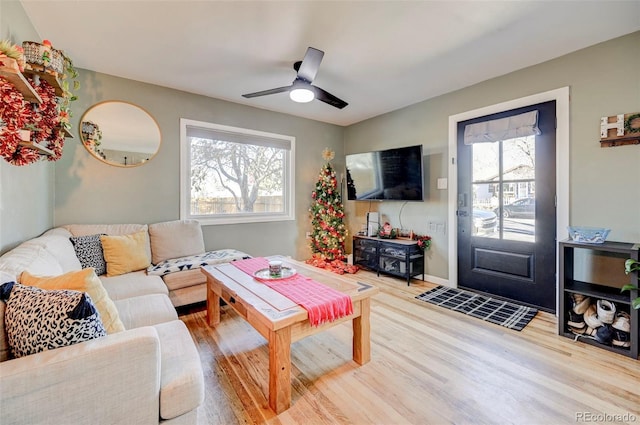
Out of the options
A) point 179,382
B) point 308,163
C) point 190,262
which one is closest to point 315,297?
point 179,382

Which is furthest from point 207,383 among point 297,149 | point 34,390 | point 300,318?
point 297,149

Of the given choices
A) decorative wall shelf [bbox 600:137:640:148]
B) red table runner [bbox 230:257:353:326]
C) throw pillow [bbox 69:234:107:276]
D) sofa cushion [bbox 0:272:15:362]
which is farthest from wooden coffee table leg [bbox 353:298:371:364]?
decorative wall shelf [bbox 600:137:640:148]

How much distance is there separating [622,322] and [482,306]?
104 cm

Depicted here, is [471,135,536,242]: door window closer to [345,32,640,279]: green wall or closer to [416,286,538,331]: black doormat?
[345,32,640,279]: green wall

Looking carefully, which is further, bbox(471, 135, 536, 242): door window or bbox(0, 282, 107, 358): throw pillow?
bbox(471, 135, 536, 242): door window

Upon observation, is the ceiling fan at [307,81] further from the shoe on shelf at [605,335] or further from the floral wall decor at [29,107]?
the shoe on shelf at [605,335]

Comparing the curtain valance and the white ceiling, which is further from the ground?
the white ceiling

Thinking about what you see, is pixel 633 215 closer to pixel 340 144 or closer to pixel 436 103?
pixel 436 103

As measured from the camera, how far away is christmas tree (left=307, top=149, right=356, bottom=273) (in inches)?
174

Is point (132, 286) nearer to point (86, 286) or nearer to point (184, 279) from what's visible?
point (184, 279)

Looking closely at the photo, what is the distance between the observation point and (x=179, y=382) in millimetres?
1116

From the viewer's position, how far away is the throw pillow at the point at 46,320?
97cm

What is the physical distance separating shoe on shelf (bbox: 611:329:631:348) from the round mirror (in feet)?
15.8

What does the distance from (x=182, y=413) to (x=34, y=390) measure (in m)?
0.51
